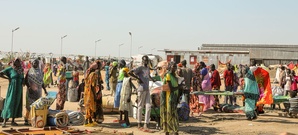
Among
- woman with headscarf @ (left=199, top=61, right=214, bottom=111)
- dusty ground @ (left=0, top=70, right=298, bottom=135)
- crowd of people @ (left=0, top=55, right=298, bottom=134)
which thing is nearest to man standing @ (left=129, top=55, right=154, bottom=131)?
crowd of people @ (left=0, top=55, right=298, bottom=134)

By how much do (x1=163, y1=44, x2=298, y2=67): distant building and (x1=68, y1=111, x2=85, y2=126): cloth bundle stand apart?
2572 centimetres

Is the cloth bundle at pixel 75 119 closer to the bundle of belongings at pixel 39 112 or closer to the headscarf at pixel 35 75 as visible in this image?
the bundle of belongings at pixel 39 112

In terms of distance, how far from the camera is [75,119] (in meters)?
10.1

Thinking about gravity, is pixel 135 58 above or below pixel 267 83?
above

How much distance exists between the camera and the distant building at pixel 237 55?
1668 inches

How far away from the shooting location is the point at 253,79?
11359 mm

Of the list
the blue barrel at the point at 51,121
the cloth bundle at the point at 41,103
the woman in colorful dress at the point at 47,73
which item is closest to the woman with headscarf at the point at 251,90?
the blue barrel at the point at 51,121

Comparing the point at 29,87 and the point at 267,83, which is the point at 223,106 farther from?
the point at 29,87

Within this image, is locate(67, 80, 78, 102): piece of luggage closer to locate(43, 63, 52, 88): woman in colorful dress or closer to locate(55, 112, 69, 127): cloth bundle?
locate(43, 63, 52, 88): woman in colorful dress

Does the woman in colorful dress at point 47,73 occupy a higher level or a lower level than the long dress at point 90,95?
higher

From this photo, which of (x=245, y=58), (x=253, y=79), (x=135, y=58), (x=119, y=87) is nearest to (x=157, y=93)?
(x=119, y=87)

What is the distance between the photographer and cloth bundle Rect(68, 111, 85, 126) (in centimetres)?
999

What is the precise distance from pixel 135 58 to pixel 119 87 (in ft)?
133

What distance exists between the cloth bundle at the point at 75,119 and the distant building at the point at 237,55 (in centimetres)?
2572
